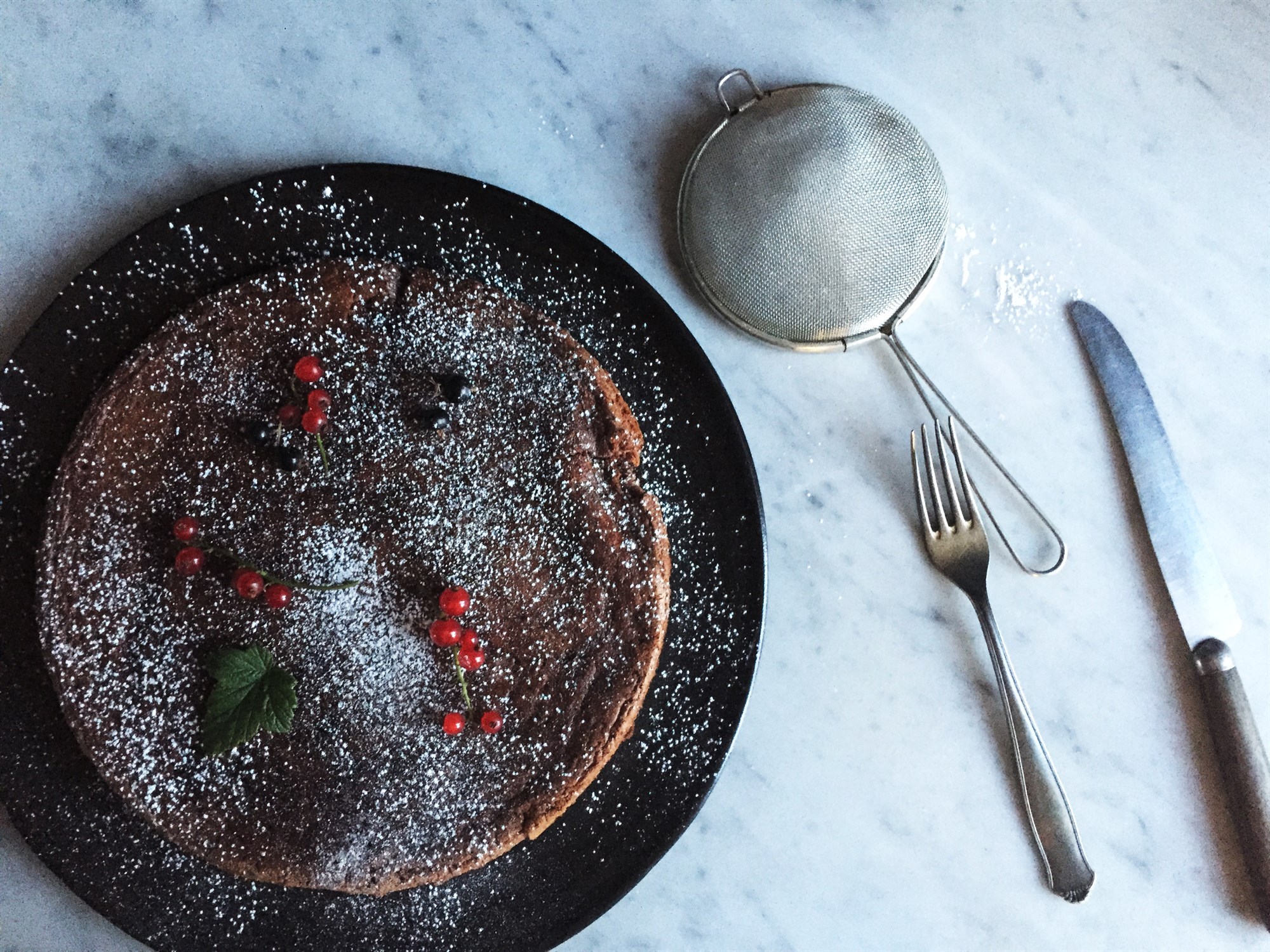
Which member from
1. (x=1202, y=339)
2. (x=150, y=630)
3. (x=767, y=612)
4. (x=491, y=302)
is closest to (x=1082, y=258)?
(x=1202, y=339)

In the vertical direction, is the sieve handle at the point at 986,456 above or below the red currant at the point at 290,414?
above

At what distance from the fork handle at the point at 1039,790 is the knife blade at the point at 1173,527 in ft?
1.11

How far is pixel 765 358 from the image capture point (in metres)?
1.74

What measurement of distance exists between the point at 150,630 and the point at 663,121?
1.37 m

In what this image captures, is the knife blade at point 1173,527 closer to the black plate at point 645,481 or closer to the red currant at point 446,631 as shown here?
the black plate at point 645,481

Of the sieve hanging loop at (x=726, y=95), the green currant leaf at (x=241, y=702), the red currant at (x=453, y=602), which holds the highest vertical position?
the sieve hanging loop at (x=726, y=95)

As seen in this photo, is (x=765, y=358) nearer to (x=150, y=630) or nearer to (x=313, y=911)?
(x=150, y=630)

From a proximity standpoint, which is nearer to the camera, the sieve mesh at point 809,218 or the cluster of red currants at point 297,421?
the cluster of red currants at point 297,421

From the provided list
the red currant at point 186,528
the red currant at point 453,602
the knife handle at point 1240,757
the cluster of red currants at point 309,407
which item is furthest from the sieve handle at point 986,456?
the red currant at point 186,528

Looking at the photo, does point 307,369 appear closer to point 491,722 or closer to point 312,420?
point 312,420

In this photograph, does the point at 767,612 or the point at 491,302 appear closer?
the point at 491,302

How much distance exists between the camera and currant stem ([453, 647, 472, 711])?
148 centimetres

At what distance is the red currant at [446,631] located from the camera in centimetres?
150

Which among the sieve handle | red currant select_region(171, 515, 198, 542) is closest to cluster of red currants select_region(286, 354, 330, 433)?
red currant select_region(171, 515, 198, 542)
